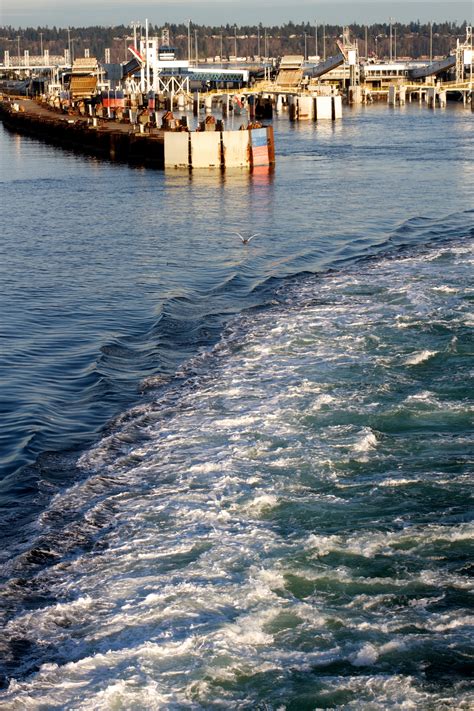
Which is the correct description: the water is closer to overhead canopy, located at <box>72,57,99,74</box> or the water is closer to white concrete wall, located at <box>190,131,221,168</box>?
white concrete wall, located at <box>190,131,221,168</box>

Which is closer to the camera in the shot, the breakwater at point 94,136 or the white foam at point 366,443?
the white foam at point 366,443

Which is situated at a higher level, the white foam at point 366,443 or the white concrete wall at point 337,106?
the white concrete wall at point 337,106

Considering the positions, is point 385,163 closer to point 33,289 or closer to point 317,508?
point 33,289

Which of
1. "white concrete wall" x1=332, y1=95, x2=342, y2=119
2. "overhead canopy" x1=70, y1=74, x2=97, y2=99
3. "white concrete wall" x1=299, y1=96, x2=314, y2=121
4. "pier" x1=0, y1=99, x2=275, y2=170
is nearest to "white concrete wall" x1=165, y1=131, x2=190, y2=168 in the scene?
"pier" x1=0, y1=99, x2=275, y2=170

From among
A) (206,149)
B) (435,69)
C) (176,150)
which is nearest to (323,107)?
(435,69)

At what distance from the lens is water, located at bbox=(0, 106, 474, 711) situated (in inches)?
344

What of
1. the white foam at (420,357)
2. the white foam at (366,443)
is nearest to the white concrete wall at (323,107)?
the white foam at (420,357)

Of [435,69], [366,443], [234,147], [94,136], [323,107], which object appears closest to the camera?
[366,443]

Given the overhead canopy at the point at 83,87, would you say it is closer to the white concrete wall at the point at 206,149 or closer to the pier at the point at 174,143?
the pier at the point at 174,143

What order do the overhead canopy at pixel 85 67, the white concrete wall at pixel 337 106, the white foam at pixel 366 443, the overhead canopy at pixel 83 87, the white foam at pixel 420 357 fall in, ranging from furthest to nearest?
the overhead canopy at pixel 85 67
the overhead canopy at pixel 83 87
the white concrete wall at pixel 337 106
the white foam at pixel 420 357
the white foam at pixel 366 443

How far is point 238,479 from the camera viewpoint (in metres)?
12.2

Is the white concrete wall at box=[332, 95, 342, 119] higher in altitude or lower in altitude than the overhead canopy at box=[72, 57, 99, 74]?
lower

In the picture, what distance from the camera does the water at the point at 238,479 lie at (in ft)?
28.7

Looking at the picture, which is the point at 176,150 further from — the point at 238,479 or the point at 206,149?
the point at 238,479
